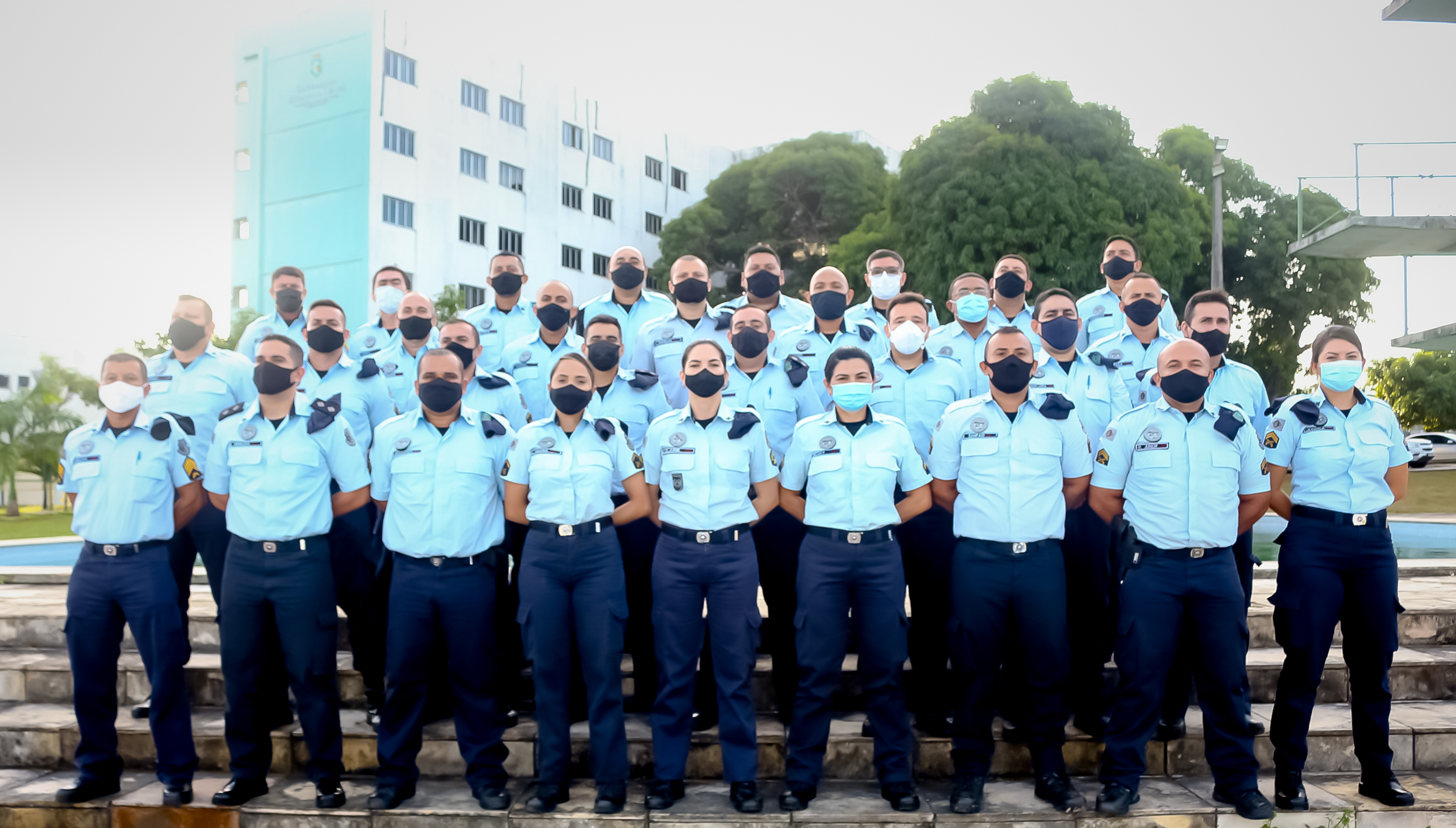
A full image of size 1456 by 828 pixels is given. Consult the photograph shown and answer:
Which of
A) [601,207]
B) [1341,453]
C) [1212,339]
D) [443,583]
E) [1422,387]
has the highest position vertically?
[601,207]

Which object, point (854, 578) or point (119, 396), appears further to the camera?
point (119, 396)

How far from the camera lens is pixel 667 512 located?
3992 mm

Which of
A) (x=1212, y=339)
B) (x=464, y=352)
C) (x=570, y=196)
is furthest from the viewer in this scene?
(x=570, y=196)

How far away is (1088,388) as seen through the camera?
455 cm

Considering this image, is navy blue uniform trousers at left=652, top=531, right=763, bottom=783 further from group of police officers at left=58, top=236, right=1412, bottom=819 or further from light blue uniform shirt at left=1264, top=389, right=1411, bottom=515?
light blue uniform shirt at left=1264, top=389, right=1411, bottom=515

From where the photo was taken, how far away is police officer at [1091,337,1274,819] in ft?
12.4

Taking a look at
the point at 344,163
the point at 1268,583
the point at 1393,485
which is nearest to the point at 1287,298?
the point at 1268,583

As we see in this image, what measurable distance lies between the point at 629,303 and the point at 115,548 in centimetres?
281

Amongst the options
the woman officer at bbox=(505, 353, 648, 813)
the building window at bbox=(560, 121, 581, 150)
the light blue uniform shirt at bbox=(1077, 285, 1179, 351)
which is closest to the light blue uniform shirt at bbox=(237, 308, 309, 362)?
the woman officer at bbox=(505, 353, 648, 813)

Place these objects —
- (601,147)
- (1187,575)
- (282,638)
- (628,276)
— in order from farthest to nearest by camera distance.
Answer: (601,147) < (628,276) < (282,638) < (1187,575)

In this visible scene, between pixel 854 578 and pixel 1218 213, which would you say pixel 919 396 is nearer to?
pixel 854 578

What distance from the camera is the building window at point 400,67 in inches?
927

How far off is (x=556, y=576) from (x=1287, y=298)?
2386cm

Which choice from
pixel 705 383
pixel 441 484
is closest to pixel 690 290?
pixel 705 383
